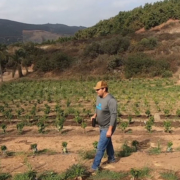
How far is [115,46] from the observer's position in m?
37.7

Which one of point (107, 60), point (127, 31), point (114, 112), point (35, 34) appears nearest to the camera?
→ point (114, 112)

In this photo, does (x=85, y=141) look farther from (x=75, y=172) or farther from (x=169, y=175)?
(x=169, y=175)

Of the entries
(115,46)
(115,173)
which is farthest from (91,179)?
(115,46)

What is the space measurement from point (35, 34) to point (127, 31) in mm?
36265

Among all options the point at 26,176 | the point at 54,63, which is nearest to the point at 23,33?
the point at 54,63

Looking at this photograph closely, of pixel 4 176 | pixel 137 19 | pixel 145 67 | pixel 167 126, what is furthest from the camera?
pixel 137 19

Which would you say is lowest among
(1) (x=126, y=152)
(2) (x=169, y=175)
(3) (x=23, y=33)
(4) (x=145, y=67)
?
(1) (x=126, y=152)

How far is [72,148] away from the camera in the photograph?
22.9 feet

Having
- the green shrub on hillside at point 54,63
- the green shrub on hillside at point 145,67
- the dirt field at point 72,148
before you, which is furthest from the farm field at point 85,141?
the green shrub on hillside at point 54,63

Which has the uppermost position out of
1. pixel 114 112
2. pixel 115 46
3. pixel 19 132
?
pixel 115 46

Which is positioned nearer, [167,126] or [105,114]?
[105,114]

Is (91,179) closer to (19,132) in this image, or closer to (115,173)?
(115,173)

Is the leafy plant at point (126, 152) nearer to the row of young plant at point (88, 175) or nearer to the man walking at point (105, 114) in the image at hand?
the row of young plant at point (88, 175)

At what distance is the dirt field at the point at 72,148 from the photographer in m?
5.15
